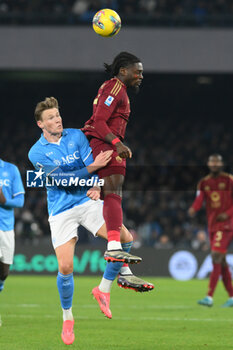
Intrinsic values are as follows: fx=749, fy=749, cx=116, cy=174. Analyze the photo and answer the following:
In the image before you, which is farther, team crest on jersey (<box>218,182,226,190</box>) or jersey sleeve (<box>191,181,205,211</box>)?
team crest on jersey (<box>218,182,226,190</box>)

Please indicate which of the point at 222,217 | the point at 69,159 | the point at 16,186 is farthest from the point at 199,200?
the point at 69,159

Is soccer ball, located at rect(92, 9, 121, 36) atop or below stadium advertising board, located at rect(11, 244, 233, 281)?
atop

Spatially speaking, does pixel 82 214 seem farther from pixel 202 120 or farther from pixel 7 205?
pixel 202 120

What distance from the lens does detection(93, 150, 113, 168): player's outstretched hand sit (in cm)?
656

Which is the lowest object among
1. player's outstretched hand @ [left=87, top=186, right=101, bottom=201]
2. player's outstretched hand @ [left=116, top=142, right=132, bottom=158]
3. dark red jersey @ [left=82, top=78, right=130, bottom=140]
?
player's outstretched hand @ [left=87, top=186, right=101, bottom=201]

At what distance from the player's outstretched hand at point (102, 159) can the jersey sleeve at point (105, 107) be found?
0.20m

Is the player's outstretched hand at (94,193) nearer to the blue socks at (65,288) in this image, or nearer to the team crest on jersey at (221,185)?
the blue socks at (65,288)

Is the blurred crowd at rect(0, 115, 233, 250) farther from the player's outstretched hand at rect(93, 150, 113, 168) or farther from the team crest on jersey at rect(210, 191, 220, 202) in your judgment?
the player's outstretched hand at rect(93, 150, 113, 168)

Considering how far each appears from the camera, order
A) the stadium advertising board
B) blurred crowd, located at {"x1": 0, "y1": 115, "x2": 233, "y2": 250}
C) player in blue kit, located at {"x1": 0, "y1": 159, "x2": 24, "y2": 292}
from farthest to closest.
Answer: blurred crowd, located at {"x1": 0, "y1": 115, "x2": 233, "y2": 250}
the stadium advertising board
player in blue kit, located at {"x1": 0, "y1": 159, "x2": 24, "y2": 292}

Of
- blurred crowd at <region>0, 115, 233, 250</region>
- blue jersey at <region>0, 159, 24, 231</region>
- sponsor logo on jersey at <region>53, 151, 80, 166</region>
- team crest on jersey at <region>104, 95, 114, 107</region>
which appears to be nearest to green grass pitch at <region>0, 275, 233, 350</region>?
blue jersey at <region>0, 159, 24, 231</region>

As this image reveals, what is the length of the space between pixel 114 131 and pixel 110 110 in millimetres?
247

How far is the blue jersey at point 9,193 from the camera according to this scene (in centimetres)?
936

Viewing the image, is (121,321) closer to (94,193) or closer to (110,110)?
→ (94,193)

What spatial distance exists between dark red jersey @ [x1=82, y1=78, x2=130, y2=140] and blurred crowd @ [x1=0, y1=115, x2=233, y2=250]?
10611 mm
